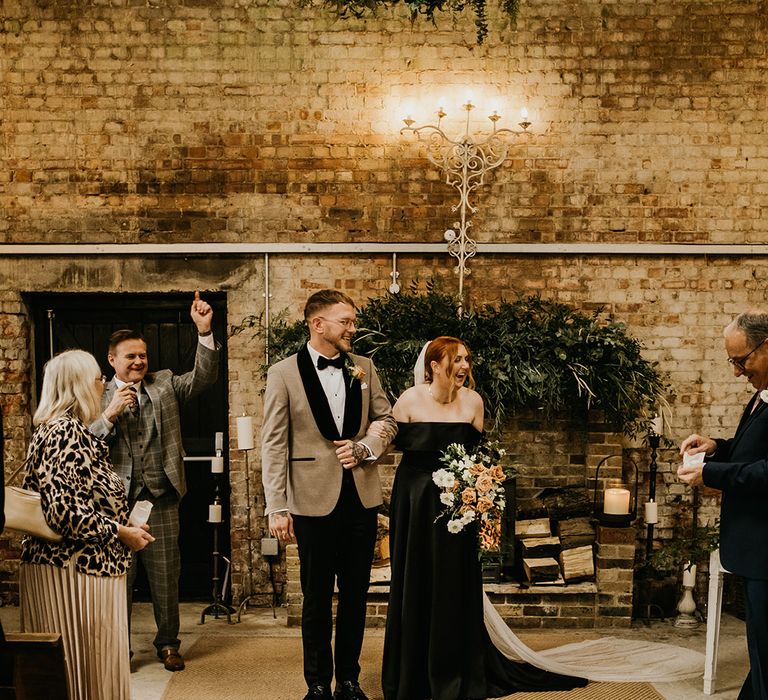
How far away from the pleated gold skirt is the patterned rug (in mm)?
861

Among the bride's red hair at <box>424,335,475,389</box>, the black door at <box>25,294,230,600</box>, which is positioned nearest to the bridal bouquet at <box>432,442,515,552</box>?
the bride's red hair at <box>424,335,475,389</box>

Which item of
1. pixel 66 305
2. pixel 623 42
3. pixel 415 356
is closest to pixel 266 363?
pixel 415 356

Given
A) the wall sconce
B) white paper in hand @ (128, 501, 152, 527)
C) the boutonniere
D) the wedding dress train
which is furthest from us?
the wall sconce

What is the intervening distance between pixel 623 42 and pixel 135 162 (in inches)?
143

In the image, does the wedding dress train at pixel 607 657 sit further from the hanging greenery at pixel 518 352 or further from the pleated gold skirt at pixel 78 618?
the pleated gold skirt at pixel 78 618

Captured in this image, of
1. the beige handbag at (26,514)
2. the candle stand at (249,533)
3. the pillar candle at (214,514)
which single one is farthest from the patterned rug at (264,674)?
the beige handbag at (26,514)

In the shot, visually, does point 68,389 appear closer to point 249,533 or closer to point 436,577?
point 436,577

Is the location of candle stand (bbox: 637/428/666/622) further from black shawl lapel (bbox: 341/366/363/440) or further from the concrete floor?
black shawl lapel (bbox: 341/366/363/440)

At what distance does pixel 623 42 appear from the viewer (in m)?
5.18

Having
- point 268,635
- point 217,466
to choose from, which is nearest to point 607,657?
point 268,635

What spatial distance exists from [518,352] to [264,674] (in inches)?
97.2

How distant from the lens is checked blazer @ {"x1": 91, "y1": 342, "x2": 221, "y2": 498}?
392 centimetres

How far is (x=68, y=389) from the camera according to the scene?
2.91 m

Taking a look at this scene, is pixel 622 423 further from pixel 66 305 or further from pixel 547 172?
pixel 66 305
